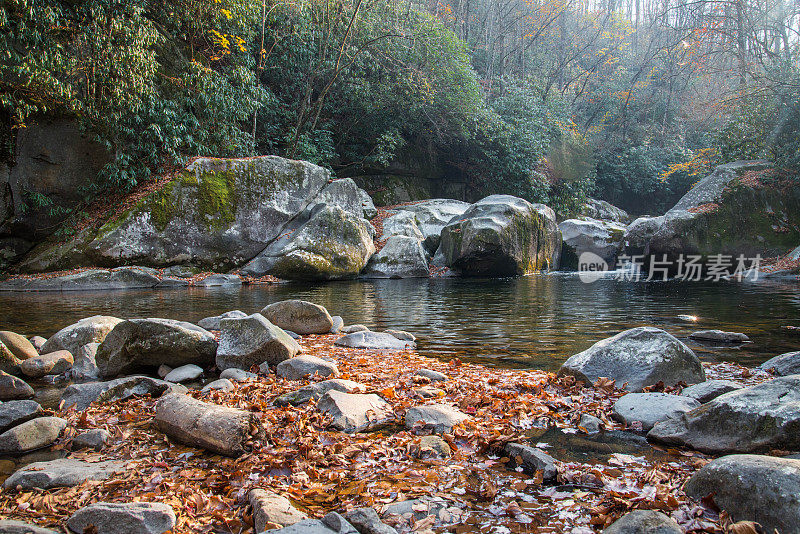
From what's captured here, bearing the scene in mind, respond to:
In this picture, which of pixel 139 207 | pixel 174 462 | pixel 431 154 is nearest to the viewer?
pixel 174 462

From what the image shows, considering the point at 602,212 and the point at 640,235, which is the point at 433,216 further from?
the point at 602,212

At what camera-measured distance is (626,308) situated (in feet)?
28.3

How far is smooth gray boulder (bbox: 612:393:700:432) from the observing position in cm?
300

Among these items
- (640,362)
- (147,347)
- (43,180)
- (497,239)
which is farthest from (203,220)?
(640,362)

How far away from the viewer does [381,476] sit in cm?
239

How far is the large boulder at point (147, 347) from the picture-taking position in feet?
14.5

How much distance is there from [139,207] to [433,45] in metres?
13.8

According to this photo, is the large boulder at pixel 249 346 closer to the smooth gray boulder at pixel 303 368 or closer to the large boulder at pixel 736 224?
the smooth gray boulder at pixel 303 368

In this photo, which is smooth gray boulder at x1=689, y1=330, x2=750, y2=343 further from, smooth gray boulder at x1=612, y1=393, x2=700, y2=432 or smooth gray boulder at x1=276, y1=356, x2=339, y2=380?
smooth gray boulder at x1=276, y1=356, x2=339, y2=380

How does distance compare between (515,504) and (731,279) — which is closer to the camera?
(515,504)

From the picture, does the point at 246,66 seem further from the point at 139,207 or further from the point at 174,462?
the point at 174,462

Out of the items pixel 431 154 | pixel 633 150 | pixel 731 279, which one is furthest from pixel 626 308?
pixel 633 150

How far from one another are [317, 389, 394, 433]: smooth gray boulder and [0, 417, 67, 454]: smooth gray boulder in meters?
1.65

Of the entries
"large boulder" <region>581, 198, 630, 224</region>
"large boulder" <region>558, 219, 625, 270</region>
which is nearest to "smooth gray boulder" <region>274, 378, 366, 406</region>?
"large boulder" <region>558, 219, 625, 270</region>
